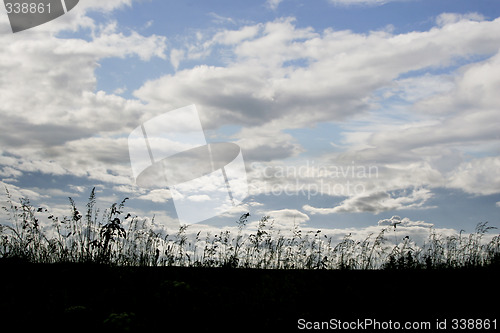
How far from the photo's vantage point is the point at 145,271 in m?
6.88

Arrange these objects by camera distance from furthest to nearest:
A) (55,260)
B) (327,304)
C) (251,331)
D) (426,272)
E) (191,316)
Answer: (55,260)
(426,272)
(327,304)
(191,316)
(251,331)

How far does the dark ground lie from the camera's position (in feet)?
15.5

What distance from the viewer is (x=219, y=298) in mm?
5324

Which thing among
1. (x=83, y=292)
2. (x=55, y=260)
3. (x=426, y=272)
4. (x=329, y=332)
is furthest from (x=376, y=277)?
(x=55, y=260)

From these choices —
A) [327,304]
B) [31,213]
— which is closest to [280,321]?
[327,304]

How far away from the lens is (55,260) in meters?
8.00

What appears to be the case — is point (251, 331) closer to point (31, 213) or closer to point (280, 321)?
point (280, 321)

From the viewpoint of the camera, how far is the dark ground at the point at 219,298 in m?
→ 4.73

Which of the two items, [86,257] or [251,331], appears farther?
[86,257]

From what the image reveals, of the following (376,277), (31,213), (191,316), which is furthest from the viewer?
(31,213)

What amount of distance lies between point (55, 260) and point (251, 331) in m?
5.27

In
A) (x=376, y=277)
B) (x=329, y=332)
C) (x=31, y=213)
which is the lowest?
(x=329, y=332)

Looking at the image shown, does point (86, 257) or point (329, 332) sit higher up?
point (86, 257)

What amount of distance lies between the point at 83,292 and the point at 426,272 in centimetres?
583
